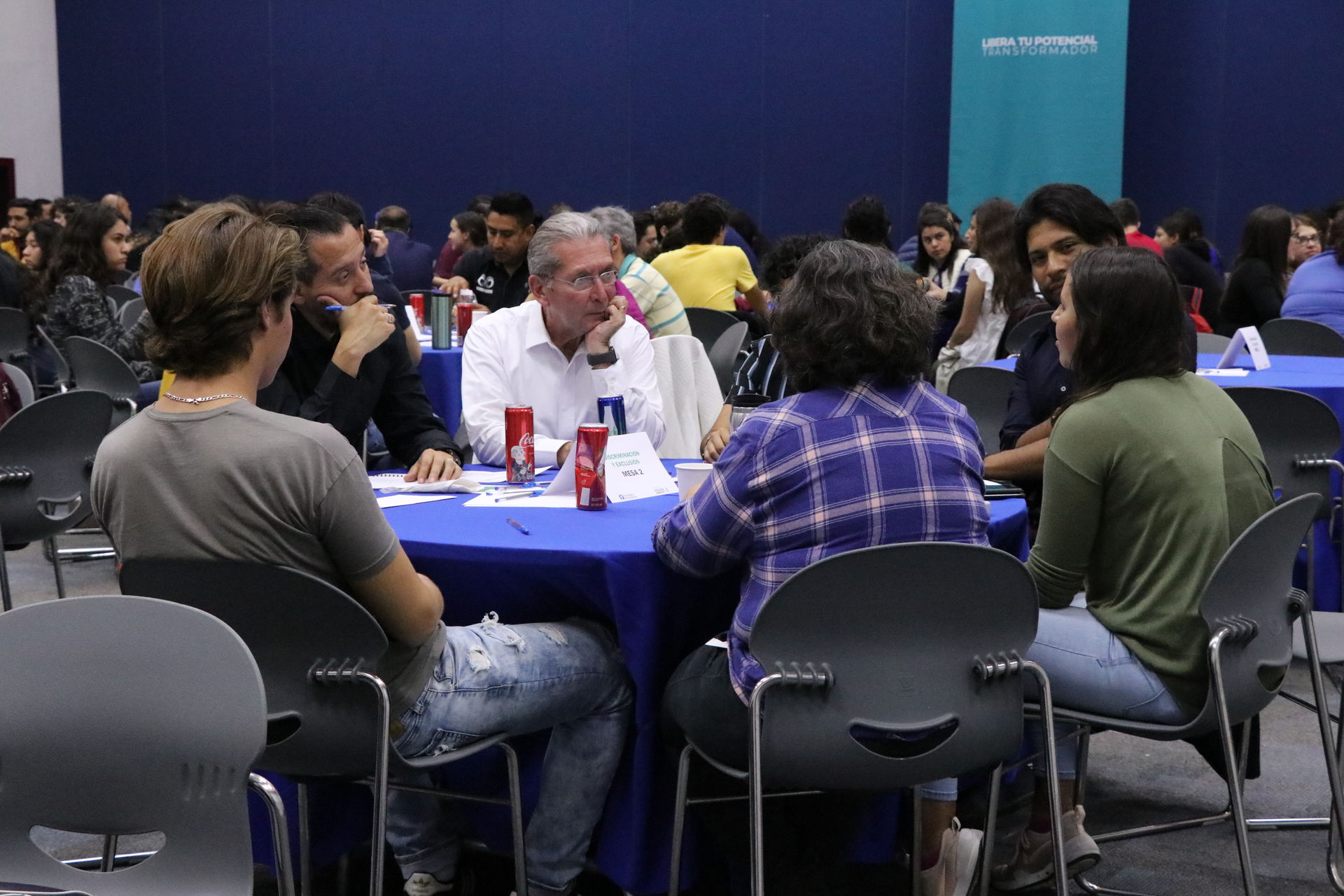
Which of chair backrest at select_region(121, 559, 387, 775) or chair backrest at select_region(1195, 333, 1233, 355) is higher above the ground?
chair backrest at select_region(1195, 333, 1233, 355)

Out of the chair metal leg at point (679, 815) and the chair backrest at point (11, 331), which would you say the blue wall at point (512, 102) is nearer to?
the chair backrest at point (11, 331)

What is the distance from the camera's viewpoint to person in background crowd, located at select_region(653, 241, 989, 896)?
2154 mm

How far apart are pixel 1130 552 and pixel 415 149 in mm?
11268

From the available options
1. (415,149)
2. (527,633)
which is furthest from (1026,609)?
(415,149)

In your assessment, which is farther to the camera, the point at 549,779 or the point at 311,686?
the point at 549,779

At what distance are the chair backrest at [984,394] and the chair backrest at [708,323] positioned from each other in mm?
2227

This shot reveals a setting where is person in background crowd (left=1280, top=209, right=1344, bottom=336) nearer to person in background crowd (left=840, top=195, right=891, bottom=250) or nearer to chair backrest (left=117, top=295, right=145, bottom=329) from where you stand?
person in background crowd (left=840, top=195, right=891, bottom=250)

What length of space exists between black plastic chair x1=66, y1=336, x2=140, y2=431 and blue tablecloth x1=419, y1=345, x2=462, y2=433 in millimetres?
1163

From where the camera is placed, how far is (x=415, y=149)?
12.8 m

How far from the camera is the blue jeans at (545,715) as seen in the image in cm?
227

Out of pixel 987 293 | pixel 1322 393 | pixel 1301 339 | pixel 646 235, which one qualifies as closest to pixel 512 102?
pixel 646 235

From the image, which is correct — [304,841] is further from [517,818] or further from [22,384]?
[22,384]

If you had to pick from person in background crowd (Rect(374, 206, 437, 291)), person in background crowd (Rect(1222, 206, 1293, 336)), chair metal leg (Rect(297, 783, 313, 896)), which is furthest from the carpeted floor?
person in background crowd (Rect(374, 206, 437, 291))

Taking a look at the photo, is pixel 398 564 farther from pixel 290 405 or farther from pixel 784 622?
pixel 290 405
